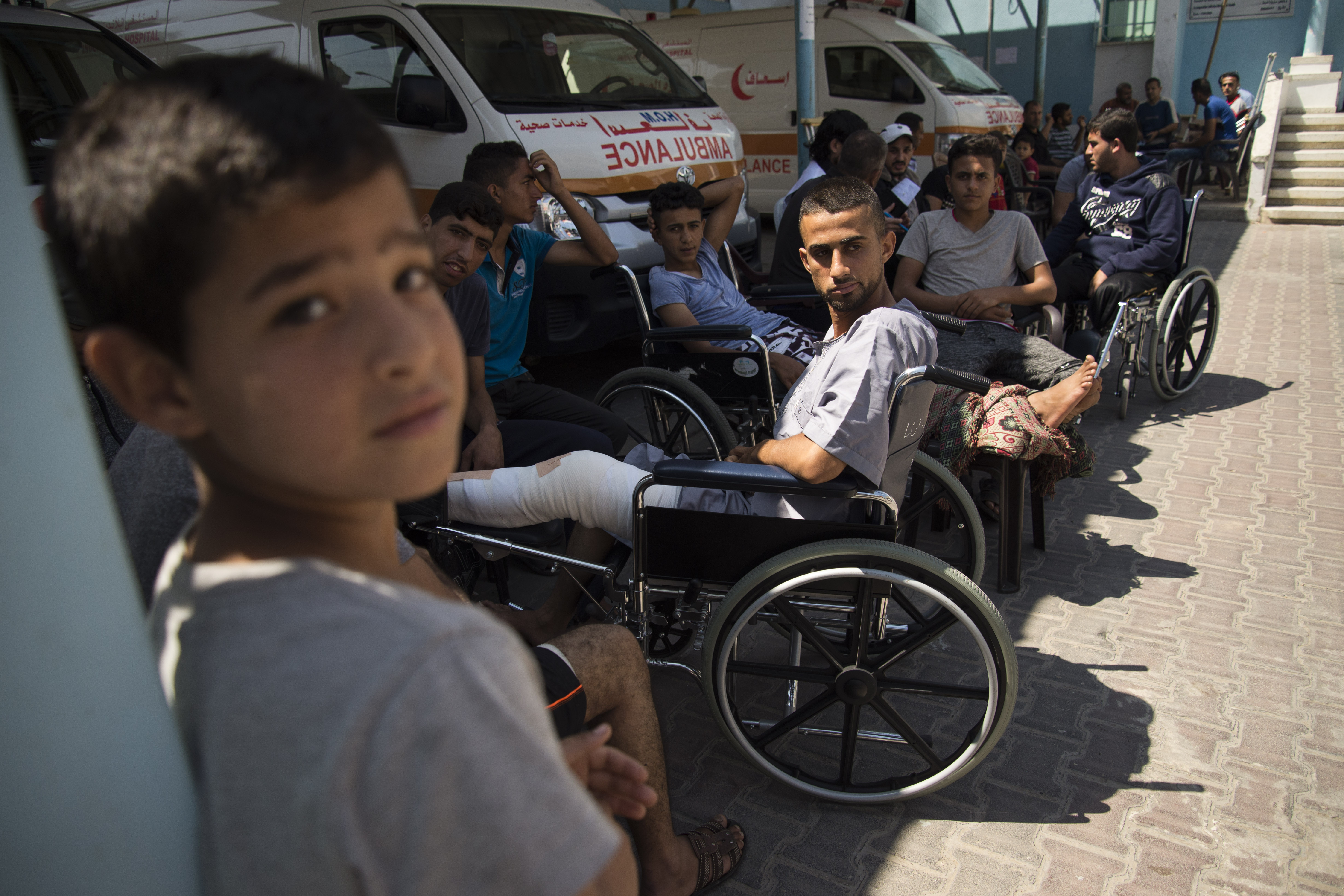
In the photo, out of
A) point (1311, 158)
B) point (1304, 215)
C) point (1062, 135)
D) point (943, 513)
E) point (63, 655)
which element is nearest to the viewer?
point (63, 655)

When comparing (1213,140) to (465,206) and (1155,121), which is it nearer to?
(1155,121)

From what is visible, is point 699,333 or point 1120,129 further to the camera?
point 1120,129

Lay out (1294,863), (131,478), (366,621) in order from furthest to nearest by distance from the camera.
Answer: (1294,863), (131,478), (366,621)

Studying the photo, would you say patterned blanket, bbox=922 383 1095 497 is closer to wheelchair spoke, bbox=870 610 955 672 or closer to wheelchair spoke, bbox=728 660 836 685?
wheelchair spoke, bbox=870 610 955 672

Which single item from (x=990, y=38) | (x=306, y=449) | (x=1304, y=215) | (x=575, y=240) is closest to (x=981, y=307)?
(x=575, y=240)

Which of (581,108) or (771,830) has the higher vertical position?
(581,108)

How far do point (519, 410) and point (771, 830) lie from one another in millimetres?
1876

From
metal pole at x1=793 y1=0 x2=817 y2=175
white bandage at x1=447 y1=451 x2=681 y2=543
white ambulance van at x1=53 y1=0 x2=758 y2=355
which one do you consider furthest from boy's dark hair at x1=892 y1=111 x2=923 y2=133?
white bandage at x1=447 y1=451 x2=681 y2=543

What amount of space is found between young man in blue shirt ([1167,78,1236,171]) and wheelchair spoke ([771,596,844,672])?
44.1ft

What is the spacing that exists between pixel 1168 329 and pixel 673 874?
4234 mm

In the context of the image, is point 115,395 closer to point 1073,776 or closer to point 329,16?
point 1073,776

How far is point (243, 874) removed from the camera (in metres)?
0.64

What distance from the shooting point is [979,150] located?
14.4 feet

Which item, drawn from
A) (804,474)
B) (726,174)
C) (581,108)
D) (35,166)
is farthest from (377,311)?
(726,174)
